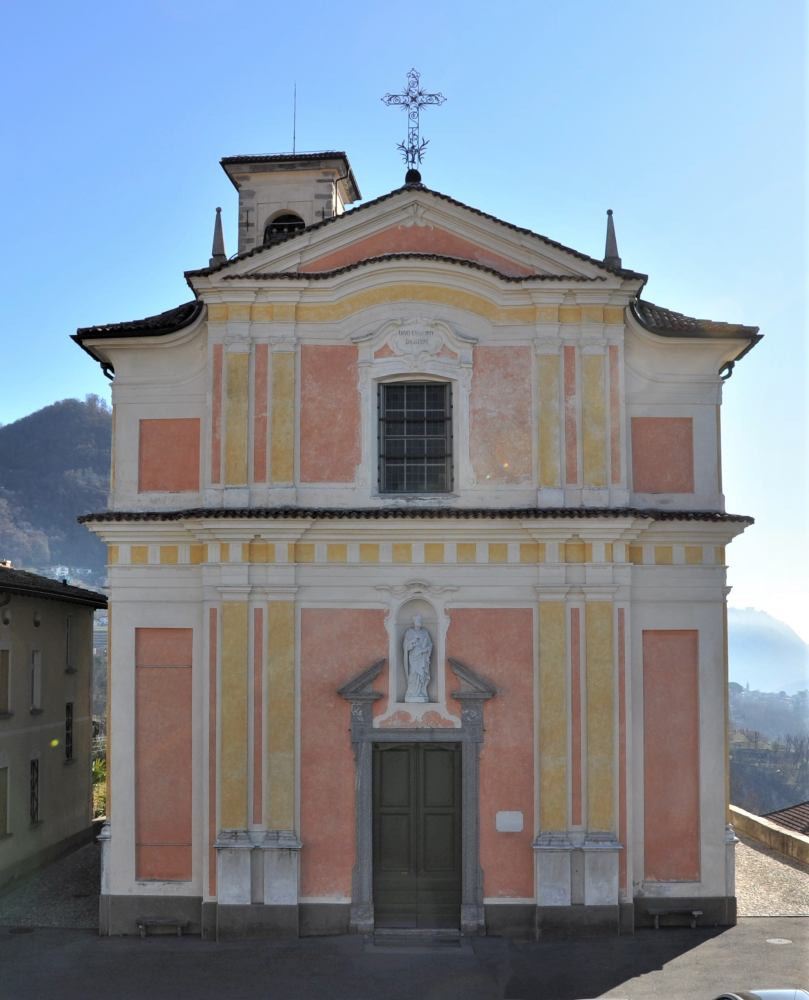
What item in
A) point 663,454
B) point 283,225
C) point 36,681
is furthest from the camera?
point 283,225

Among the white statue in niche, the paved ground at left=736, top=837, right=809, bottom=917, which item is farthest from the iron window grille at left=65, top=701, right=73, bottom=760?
the paved ground at left=736, top=837, right=809, bottom=917

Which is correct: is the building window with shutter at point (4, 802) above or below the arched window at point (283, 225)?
below

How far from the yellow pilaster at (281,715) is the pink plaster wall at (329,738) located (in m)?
0.20

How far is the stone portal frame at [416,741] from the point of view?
15852mm

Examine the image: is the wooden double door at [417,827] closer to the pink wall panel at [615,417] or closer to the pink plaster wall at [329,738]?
the pink plaster wall at [329,738]

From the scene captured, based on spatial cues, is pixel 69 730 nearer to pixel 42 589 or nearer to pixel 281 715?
pixel 42 589

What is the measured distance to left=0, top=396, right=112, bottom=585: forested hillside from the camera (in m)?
142

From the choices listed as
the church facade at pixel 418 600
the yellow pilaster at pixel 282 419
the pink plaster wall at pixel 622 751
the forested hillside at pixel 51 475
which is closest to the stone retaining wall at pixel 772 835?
the church facade at pixel 418 600

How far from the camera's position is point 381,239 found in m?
16.8

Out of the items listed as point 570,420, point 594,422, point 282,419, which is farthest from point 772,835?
point 282,419

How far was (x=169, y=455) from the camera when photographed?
55.5 feet

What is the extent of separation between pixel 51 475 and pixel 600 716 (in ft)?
457

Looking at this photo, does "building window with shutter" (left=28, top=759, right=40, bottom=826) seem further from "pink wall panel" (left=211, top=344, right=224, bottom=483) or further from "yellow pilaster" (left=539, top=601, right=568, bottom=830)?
"yellow pilaster" (left=539, top=601, right=568, bottom=830)

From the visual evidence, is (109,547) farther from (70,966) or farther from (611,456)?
(611,456)
